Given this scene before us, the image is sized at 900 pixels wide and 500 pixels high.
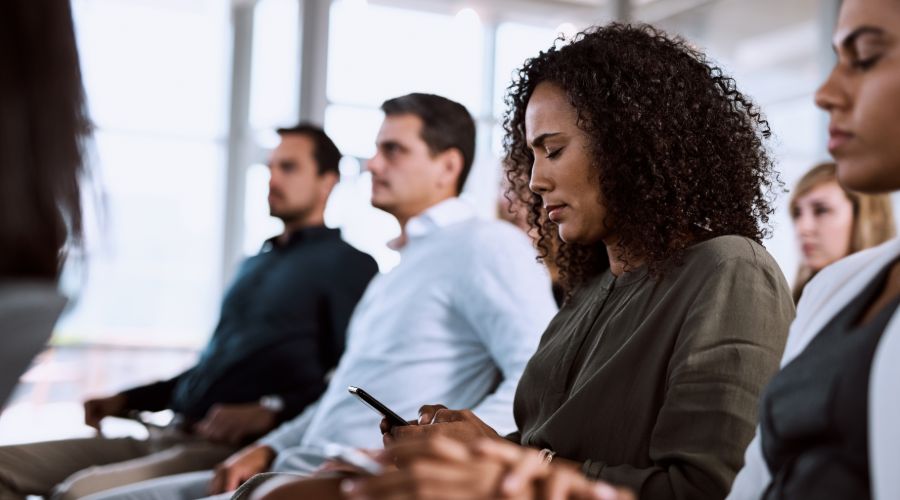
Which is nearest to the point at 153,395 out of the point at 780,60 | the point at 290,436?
the point at 290,436

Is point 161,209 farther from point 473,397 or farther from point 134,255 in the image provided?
point 473,397

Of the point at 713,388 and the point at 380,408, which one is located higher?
the point at 713,388

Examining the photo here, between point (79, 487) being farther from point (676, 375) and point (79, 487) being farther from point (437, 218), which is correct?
point (676, 375)

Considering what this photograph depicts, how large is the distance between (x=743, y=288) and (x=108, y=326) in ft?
22.8

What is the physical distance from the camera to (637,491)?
1.41m

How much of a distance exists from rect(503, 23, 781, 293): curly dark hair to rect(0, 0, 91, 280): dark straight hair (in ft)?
3.05

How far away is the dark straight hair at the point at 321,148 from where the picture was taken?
4094 millimetres

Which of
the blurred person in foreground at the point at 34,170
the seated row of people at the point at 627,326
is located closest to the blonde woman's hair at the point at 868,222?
the seated row of people at the point at 627,326

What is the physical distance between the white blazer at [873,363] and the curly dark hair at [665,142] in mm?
399

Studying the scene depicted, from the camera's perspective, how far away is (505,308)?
245 centimetres

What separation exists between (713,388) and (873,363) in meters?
0.44

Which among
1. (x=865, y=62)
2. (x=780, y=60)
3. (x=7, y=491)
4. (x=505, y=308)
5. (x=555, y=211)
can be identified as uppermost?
(x=780, y=60)

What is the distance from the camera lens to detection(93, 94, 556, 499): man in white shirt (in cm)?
246

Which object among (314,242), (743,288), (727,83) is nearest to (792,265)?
(314,242)
